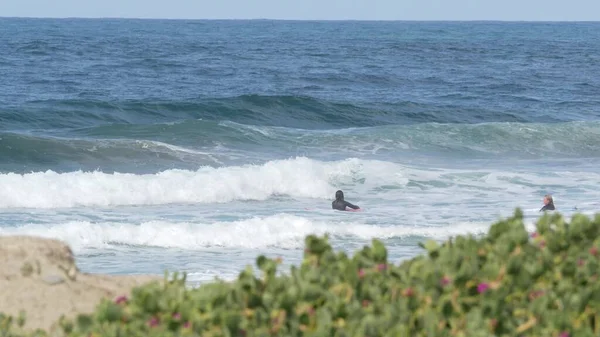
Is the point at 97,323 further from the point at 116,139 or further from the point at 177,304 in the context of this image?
the point at 116,139

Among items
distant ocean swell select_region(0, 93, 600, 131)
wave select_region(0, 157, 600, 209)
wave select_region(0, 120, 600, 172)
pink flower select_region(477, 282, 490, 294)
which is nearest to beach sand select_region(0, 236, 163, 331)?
pink flower select_region(477, 282, 490, 294)

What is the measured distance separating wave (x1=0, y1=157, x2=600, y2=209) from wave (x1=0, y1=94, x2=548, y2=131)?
905 centimetres

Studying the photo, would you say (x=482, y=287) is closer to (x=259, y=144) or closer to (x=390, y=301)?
(x=390, y=301)

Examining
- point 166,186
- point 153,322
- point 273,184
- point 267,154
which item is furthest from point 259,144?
point 153,322

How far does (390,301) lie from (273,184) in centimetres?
1628

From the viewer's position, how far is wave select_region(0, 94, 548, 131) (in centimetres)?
→ 2997

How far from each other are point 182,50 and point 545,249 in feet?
183

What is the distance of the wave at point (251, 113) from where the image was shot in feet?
98.3

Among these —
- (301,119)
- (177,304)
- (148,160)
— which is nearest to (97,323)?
(177,304)

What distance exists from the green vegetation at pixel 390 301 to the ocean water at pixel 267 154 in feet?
23.1

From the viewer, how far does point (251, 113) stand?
3219cm

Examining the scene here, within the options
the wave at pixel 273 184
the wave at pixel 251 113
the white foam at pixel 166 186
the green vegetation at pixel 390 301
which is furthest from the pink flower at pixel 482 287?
the wave at pixel 251 113

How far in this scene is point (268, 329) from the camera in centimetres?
392

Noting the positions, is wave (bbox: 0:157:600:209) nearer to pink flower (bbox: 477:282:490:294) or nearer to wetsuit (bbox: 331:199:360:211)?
wetsuit (bbox: 331:199:360:211)
